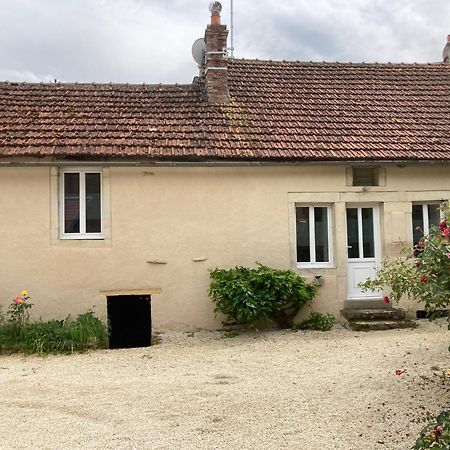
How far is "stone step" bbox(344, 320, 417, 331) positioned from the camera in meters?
9.81

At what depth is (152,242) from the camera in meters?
10.2

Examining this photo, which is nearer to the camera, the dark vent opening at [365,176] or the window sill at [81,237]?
the window sill at [81,237]

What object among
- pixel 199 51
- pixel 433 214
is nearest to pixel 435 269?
pixel 433 214

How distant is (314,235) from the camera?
10898mm

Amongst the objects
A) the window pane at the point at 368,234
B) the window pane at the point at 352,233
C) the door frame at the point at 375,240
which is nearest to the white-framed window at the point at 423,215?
the door frame at the point at 375,240

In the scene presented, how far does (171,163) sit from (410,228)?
5.32 meters

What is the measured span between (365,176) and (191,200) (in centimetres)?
383

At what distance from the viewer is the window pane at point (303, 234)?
10836 millimetres

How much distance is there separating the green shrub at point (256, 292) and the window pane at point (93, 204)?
261 cm

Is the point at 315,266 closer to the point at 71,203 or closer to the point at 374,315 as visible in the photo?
the point at 374,315

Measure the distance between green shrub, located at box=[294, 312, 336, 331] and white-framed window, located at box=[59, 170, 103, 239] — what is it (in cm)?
449

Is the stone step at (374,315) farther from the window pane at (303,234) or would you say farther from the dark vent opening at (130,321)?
the dark vent opening at (130,321)

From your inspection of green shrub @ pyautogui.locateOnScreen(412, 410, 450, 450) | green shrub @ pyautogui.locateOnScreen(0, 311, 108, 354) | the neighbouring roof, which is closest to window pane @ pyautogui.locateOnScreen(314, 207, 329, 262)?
the neighbouring roof

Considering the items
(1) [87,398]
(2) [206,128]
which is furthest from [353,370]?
(2) [206,128]
